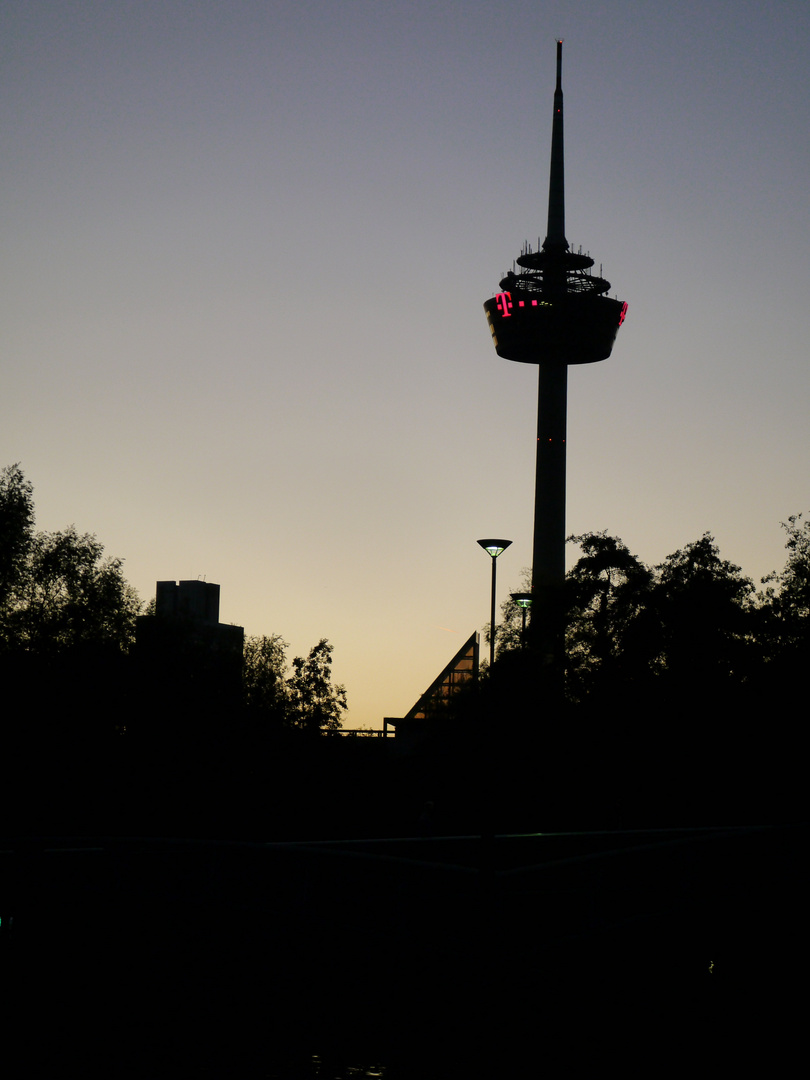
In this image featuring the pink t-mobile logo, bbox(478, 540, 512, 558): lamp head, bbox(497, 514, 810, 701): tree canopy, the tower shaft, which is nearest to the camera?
bbox(478, 540, 512, 558): lamp head

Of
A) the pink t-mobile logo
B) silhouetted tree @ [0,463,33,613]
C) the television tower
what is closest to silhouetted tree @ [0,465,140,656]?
silhouetted tree @ [0,463,33,613]

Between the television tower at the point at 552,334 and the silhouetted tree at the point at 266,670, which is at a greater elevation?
the television tower at the point at 552,334

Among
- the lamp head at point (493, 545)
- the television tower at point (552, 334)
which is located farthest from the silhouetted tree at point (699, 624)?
the television tower at point (552, 334)

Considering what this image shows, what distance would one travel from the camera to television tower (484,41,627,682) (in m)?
111

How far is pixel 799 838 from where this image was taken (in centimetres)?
1783

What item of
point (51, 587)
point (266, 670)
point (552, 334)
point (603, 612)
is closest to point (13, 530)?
point (51, 587)

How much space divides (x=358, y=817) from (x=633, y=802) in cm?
1088

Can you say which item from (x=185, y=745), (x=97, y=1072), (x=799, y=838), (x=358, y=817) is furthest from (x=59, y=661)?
(x=97, y=1072)

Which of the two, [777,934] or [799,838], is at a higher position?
[799,838]

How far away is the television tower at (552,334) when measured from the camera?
111375 mm

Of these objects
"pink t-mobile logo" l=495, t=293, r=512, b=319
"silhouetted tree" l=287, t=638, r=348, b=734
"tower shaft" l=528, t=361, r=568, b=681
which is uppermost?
"pink t-mobile logo" l=495, t=293, r=512, b=319

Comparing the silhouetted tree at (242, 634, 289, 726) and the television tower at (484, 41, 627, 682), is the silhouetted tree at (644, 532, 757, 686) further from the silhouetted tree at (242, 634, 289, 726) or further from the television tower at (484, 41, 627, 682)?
the television tower at (484, 41, 627, 682)

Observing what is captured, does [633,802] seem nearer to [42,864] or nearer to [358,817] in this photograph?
[358,817]

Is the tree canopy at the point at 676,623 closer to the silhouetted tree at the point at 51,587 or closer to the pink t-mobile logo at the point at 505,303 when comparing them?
the silhouetted tree at the point at 51,587
